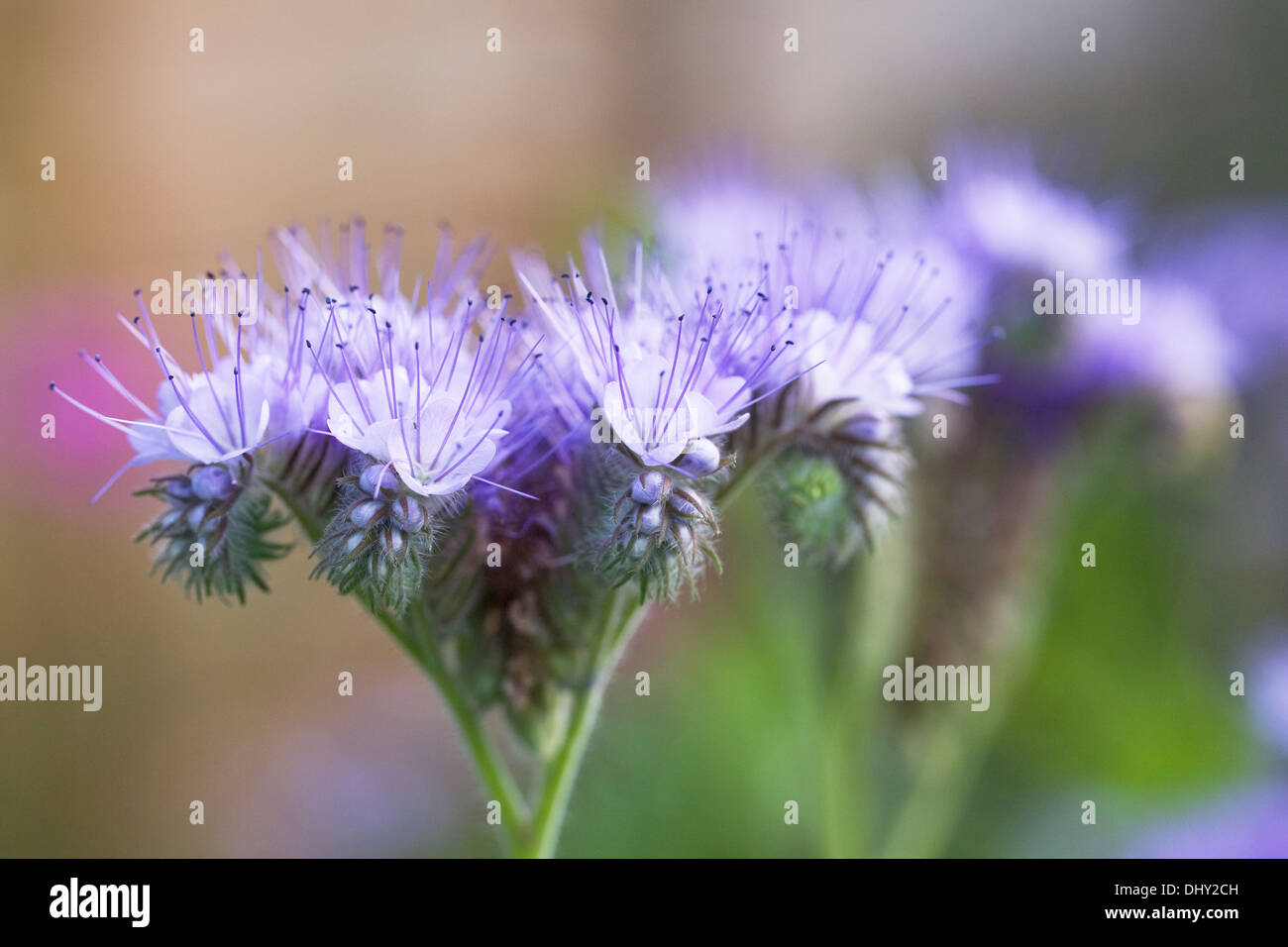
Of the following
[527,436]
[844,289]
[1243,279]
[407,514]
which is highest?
[1243,279]

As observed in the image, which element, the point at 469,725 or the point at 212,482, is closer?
the point at 212,482

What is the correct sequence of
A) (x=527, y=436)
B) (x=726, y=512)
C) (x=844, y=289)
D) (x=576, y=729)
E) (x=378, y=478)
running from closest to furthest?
(x=378, y=478) → (x=527, y=436) → (x=576, y=729) → (x=844, y=289) → (x=726, y=512)

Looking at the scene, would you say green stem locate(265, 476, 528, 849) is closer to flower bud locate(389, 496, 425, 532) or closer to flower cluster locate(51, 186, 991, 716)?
flower cluster locate(51, 186, 991, 716)

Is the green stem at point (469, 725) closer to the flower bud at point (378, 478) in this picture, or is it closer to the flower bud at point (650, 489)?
the flower bud at point (378, 478)

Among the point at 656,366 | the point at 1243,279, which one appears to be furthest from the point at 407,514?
the point at 1243,279

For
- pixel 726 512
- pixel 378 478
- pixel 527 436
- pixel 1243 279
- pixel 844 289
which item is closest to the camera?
pixel 378 478

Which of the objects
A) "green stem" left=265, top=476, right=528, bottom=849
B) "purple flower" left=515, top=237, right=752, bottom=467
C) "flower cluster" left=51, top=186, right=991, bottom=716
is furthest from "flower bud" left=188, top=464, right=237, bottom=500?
"purple flower" left=515, top=237, right=752, bottom=467

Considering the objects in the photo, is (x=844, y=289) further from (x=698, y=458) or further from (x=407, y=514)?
(x=407, y=514)

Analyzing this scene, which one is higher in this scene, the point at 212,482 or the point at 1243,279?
the point at 1243,279

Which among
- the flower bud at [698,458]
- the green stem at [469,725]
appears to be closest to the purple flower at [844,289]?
the flower bud at [698,458]
